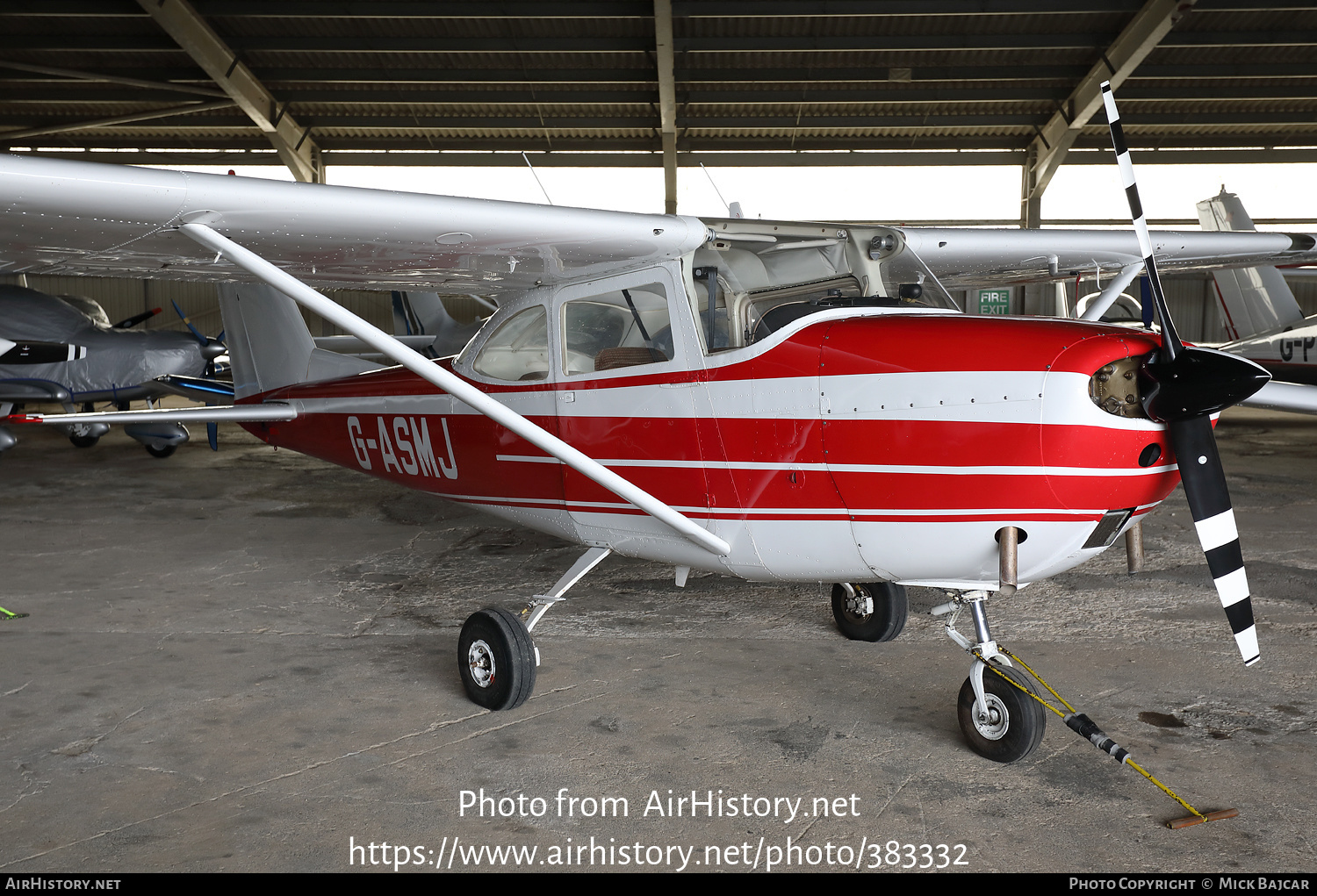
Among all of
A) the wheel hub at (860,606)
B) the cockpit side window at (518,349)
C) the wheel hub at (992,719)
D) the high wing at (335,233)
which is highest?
the high wing at (335,233)

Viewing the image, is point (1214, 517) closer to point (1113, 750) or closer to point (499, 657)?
point (1113, 750)

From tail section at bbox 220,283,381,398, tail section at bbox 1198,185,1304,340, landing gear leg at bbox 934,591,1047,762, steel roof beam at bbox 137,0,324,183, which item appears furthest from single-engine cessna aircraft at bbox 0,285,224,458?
tail section at bbox 1198,185,1304,340

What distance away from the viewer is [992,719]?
3.36m

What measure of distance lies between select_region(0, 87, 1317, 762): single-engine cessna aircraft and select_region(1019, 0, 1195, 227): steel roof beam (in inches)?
420

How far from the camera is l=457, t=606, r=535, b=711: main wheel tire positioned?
151 inches

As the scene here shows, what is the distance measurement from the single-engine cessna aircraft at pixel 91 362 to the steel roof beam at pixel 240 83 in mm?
5323

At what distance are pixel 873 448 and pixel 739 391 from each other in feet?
1.92

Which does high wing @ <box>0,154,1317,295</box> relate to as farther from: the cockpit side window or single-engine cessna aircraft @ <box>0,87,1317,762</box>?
the cockpit side window

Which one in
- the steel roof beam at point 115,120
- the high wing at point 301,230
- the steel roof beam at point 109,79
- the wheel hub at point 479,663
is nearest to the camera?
the high wing at point 301,230

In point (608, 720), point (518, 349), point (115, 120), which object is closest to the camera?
point (608, 720)

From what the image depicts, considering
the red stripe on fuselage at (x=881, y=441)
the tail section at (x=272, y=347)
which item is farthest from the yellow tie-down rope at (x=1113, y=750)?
the tail section at (x=272, y=347)

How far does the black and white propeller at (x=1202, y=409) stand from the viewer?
2.68 meters

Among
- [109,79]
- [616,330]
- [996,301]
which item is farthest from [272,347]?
[996,301]

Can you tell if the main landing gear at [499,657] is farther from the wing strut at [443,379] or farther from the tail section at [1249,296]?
the tail section at [1249,296]
